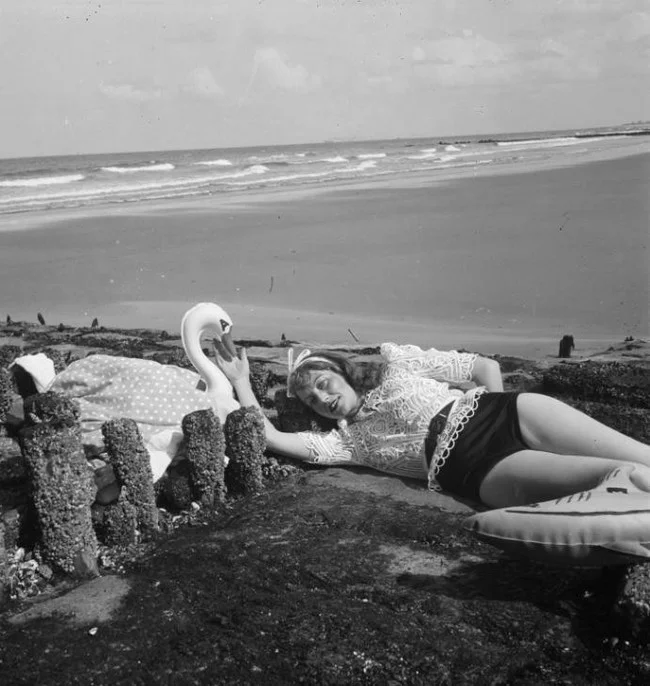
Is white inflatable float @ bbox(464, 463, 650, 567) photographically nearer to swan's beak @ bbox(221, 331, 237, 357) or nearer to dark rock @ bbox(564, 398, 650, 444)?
dark rock @ bbox(564, 398, 650, 444)

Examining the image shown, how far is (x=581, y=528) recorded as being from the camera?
9.85 feet

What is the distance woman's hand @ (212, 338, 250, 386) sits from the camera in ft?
16.2

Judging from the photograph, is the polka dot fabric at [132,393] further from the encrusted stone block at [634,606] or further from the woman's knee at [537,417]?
the encrusted stone block at [634,606]

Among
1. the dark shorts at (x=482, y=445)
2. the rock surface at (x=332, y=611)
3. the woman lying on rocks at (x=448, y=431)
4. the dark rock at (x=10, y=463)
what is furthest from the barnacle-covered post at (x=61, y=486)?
the dark shorts at (x=482, y=445)

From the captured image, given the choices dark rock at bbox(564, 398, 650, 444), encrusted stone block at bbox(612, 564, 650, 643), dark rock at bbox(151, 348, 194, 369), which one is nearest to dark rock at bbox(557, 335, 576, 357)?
dark rock at bbox(564, 398, 650, 444)

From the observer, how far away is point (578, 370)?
5656mm

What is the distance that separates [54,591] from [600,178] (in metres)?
19.3

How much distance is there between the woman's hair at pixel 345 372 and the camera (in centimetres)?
466

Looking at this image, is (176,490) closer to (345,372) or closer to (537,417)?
(345,372)

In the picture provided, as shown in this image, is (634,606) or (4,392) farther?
(4,392)

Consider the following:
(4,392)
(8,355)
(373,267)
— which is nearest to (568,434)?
(4,392)

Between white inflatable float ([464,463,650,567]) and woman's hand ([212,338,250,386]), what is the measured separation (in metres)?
2.07

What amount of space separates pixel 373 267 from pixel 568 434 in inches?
309

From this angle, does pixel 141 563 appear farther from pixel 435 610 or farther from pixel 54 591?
pixel 435 610
